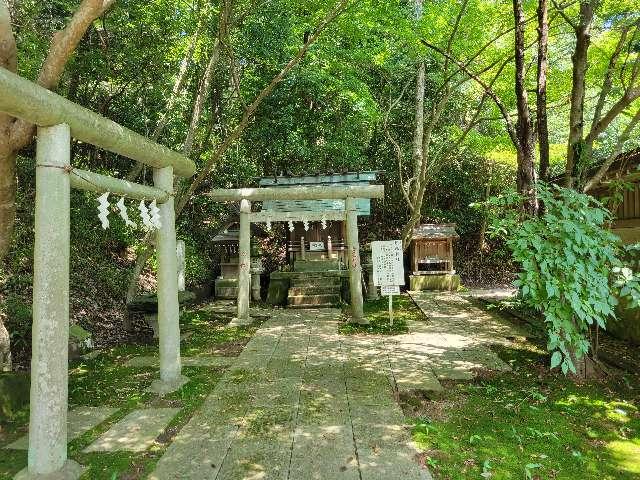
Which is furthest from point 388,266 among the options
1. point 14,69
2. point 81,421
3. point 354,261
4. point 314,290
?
point 14,69

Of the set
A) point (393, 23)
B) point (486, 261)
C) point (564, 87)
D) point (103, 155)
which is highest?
point (393, 23)

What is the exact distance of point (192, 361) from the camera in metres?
5.93

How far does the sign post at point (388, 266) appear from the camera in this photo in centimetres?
827

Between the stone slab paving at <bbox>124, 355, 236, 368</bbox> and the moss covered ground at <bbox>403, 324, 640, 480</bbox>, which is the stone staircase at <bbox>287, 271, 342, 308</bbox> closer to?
the stone slab paving at <bbox>124, 355, 236, 368</bbox>

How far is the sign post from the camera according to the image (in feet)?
27.1

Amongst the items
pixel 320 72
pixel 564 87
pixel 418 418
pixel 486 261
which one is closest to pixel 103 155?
pixel 320 72

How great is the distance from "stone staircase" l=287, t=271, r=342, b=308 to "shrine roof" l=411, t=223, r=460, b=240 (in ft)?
9.63

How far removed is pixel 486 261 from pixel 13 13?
15014 millimetres

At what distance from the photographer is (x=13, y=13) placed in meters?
6.91

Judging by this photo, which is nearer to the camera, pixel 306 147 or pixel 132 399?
pixel 132 399

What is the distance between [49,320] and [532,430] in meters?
3.83

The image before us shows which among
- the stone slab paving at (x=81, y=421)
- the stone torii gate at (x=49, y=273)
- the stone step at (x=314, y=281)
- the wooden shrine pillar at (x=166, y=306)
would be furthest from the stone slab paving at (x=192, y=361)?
the stone step at (x=314, y=281)

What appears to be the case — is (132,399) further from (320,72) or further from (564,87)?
(564,87)

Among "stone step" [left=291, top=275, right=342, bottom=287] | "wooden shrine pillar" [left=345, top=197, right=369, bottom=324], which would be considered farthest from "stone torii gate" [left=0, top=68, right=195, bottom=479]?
"stone step" [left=291, top=275, right=342, bottom=287]
